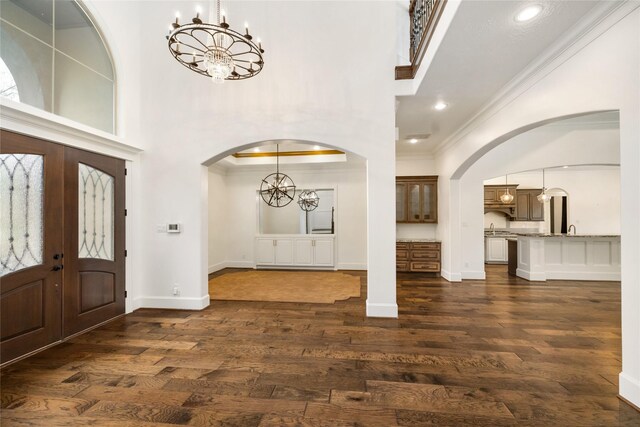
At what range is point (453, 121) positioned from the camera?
4.95m

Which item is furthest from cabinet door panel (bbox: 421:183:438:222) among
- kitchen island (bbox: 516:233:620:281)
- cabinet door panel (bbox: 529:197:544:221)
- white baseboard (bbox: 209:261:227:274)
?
white baseboard (bbox: 209:261:227:274)

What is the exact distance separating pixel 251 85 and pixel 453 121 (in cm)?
357

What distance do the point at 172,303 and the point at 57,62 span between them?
350 centimetres

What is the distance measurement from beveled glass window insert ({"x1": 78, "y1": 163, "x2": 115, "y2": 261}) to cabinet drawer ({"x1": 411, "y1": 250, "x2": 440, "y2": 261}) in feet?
19.7

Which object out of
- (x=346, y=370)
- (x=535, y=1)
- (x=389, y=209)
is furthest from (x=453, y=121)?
(x=346, y=370)

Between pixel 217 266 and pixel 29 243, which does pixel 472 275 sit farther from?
pixel 29 243

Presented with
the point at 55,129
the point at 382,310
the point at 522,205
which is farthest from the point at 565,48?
the point at 522,205

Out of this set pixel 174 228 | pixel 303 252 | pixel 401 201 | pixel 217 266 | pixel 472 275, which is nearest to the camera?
pixel 174 228

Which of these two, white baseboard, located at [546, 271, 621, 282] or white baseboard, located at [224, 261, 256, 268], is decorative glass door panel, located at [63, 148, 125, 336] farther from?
white baseboard, located at [546, 271, 621, 282]

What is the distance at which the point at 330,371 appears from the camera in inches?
99.0

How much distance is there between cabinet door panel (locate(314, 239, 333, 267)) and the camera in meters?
7.74

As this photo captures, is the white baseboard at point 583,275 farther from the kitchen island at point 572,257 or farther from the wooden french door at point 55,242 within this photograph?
the wooden french door at point 55,242

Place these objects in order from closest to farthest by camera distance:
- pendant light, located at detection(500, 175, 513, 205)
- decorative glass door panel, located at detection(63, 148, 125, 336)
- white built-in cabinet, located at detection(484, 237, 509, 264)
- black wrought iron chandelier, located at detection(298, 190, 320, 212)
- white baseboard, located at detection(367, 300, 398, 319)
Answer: decorative glass door panel, located at detection(63, 148, 125, 336) < white baseboard, located at detection(367, 300, 398, 319) < black wrought iron chandelier, located at detection(298, 190, 320, 212) < white built-in cabinet, located at detection(484, 237, 509, 264) < pendant light, located at detection(500, 175, 513, 205)

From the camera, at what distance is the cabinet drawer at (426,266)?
21.6 feet
